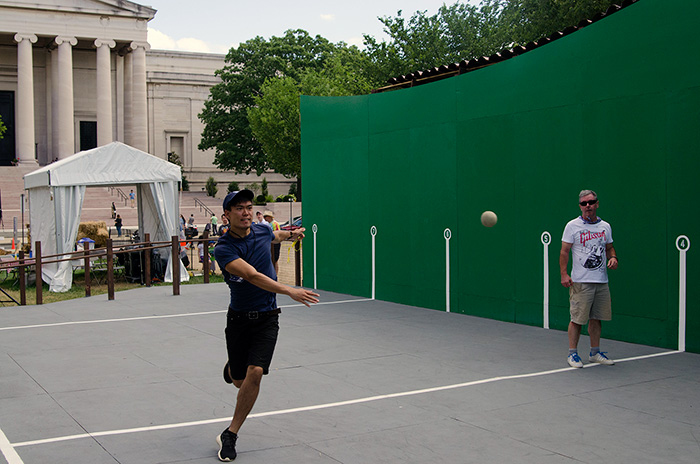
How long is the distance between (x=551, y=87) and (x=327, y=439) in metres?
6.87

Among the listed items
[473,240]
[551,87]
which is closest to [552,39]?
[551,87]

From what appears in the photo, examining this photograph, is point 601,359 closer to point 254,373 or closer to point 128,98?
point 254,373

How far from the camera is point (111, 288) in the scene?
1511cm

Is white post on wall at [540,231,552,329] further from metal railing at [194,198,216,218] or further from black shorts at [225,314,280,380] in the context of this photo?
metal railing at [194,198,216,218]

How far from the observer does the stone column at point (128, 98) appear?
202 ft

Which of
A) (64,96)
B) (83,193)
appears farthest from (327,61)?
(83,193)

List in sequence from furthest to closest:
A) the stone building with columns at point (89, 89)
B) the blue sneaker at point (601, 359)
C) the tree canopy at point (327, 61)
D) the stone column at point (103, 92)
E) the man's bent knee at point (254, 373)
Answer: the stone column at point (103, 92) < the stone building with columns at point (89, 89) < the tree canopy at point (327, 61) < the blue sneaker at point (601, 359) < the man's bent knee at point (254, 373)

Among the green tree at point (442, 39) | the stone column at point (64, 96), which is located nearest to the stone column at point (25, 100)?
the stone column at point (64, 96)

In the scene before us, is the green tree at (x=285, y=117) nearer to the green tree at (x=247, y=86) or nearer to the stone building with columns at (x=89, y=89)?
the green tree at (x=247, y=86)

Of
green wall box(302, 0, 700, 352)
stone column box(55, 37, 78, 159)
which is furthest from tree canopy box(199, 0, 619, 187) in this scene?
green wall box(302, 0, 700, 352)

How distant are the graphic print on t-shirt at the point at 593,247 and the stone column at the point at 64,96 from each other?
5571 cm

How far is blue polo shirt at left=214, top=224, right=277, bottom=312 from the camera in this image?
536cm

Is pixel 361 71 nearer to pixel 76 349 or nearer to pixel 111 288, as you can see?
pixel 111 288

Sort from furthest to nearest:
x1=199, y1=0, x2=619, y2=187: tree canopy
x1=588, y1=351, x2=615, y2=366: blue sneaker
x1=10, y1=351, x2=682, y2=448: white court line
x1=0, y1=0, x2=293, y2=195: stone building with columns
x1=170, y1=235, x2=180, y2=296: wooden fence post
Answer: x1=0, y1=0, x2=293, y2=195: stone building with columns < x1=199, y1=0, x2=619, y2=187: tree canopy < x1=170, y1=235, x2=180, y2=296: wooden fence post < x1=588, y1=351, x2=615, y2=366: blue sneaker < x1=10, y1=351, x2=682, y2=448: white court line
